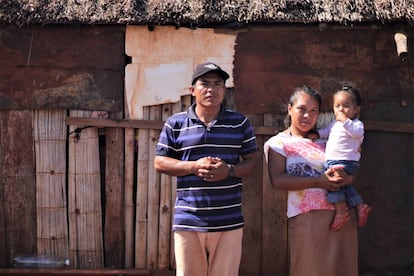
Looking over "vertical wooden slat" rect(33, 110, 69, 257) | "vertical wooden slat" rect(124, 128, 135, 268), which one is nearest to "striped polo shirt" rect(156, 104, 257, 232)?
"vertical wooden slat" rect(124, 128, 135, 268)

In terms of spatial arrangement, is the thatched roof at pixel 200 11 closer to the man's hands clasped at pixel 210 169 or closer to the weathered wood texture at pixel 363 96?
the weathered wood texture at pixel 363 96

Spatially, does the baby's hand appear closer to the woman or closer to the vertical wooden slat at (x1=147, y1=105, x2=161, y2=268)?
the woman

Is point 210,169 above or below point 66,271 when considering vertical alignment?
above

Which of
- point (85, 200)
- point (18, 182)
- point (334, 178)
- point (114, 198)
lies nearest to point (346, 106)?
point (334, 178)

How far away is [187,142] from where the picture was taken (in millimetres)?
3742

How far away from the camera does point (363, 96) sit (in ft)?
16.9

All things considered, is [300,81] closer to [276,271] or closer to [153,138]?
[153,138]

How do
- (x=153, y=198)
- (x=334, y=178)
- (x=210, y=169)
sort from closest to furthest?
(x=210, y=169)
(x=334, y=178)
(x=153, y=198)

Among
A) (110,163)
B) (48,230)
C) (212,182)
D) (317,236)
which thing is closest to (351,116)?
(317,236)

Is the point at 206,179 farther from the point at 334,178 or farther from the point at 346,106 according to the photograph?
the point at 346,106

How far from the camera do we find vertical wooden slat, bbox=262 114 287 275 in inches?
203

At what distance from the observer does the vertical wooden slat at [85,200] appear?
5.12 m

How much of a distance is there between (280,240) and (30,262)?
219 centimetres

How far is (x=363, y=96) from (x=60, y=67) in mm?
2646
